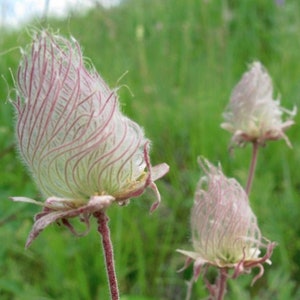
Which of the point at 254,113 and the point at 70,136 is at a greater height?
the point at 70,136

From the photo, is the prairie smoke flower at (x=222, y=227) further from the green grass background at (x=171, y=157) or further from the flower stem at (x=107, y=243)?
the flower stem at (x=107, y=243)

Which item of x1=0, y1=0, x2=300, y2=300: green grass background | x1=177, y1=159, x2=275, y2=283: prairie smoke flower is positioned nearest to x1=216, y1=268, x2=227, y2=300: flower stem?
x1=177, y1=159, x2=275, y2=283: prairie smoke flower

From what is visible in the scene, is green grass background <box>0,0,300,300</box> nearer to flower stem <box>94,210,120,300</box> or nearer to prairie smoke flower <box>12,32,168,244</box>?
prairie smoke flower <box>12,32,168,244</box>

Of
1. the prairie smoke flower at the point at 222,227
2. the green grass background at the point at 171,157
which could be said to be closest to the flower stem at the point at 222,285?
the prairie smoke flower at the point at 222,227

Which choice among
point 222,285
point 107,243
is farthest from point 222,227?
point 107,243

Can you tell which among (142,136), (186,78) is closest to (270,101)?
(142,136)

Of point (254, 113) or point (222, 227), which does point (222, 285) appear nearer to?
point (222, 227)

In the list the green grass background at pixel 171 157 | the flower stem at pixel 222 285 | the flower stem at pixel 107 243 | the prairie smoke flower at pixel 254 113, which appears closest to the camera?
the flower stem at pixel 107 243
